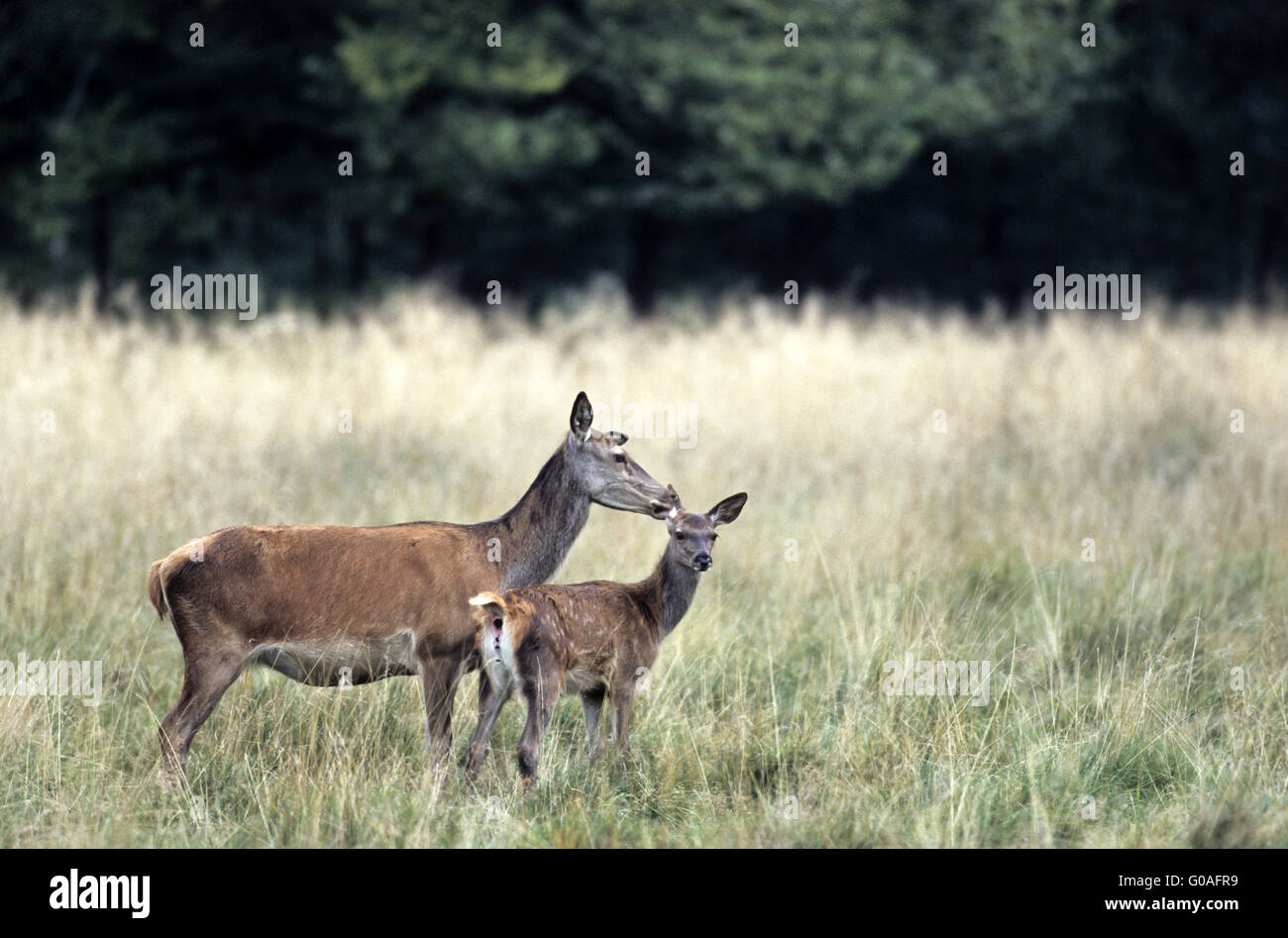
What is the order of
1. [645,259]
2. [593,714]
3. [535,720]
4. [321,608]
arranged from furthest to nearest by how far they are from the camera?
[645,259], [593,714], [321,608], [535,720]

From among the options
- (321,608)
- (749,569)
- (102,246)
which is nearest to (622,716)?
(321,608)

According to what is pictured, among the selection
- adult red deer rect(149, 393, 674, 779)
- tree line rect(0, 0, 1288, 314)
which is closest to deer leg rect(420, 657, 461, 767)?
adult red deer rect(149, 393, 674, 779)

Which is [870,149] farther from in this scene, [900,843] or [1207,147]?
[900,843]

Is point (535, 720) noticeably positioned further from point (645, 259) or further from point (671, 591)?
point (645, 259)

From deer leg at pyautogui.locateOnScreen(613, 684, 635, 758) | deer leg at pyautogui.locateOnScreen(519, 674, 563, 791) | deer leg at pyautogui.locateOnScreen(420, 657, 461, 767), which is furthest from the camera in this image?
deer leg at pyautogui.locateOnScreen(613, 684, 635, 758)

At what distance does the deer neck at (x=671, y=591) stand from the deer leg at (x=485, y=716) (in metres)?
0.83

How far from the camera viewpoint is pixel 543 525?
6309 mm

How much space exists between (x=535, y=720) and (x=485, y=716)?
246mm

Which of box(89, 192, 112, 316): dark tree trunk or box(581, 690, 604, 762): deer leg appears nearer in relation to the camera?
box(581, 690, 604, 762): deer leg

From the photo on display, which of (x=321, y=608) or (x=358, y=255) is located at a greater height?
(x=358, y=255)

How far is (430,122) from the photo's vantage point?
19328 millimetres

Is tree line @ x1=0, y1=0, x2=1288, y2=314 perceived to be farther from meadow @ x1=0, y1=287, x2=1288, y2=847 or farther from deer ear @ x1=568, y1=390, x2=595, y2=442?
deer ear @ x1=568, y1=390, x2=595, y2=442

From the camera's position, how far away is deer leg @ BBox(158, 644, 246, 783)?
547 centimetres

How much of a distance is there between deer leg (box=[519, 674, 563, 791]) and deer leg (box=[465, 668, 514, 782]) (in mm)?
118
